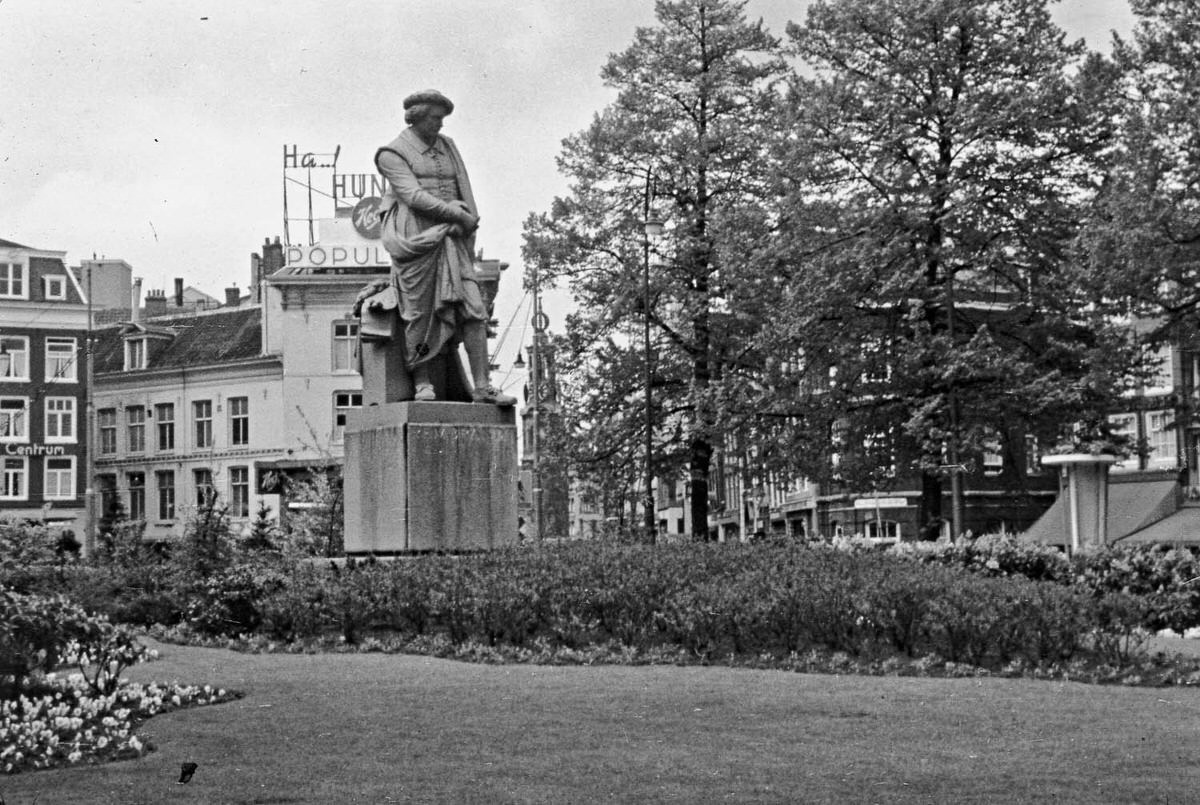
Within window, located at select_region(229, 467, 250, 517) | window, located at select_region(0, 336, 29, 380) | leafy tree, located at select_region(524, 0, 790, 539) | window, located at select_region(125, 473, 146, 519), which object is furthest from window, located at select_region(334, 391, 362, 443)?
leafy tree, located at select_region(524, 0, 790, 539)

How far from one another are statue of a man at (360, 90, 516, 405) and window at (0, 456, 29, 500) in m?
61.1

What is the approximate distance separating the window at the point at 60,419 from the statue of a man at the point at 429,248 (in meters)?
61.7

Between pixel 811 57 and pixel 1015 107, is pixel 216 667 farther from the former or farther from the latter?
pixel 811 57

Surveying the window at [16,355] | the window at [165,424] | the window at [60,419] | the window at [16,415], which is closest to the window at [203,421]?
the window at [165,424]

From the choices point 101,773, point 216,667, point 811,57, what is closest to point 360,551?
point 216,667

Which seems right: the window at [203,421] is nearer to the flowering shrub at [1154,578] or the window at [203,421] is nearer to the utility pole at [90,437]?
the utility pole at [90,437]

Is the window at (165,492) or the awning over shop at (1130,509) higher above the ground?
the window at (165,492)

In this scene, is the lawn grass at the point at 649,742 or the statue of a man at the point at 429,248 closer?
the lawn grass at the point at 649,742

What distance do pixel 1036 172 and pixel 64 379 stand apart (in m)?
52.6

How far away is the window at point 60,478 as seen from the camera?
77188 millimetres

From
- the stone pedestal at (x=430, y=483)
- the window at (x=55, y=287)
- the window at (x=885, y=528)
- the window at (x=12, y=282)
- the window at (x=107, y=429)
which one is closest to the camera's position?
the stone pedestal at (x=430, y=483)

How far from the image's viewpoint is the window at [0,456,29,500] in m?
76.2

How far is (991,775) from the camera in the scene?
945cm

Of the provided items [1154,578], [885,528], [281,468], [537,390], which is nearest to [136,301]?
[281,468]
